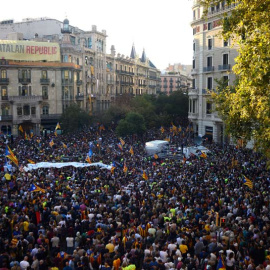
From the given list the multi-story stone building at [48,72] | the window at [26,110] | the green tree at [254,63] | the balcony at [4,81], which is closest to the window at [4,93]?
the multi-story stone building at [48,72]

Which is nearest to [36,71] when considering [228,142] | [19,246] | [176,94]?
[176,94]

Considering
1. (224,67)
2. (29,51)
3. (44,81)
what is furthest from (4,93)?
(224,67)

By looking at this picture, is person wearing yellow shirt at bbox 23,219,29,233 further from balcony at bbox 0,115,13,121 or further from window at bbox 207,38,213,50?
balcony at bbox 0,115,13,121

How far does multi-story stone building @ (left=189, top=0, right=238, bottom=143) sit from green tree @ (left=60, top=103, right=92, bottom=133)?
13856 mm

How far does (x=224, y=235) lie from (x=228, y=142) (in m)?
27.0

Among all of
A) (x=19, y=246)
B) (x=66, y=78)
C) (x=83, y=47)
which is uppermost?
(x=83, y=47)

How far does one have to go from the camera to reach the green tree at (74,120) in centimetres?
4692

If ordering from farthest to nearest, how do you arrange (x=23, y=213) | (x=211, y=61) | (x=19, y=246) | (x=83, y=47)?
(x=83, y=47) → (x=211, y=61) → (x=23, y=213) → (x=19, y=246)

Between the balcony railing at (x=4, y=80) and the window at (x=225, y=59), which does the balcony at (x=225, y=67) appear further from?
the balcony railing at (x=4, y=80)

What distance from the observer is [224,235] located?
40.7ft

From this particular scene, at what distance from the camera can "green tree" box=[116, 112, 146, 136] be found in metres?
42.0

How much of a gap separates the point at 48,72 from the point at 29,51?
4363 mm

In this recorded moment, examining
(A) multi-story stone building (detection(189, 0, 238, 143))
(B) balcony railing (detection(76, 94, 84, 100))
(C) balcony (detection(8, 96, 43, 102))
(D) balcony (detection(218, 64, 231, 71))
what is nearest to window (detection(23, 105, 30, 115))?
(C) balcony (detection(8, 96, 43, 102))

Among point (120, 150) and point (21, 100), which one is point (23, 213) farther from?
point (21, 100)
